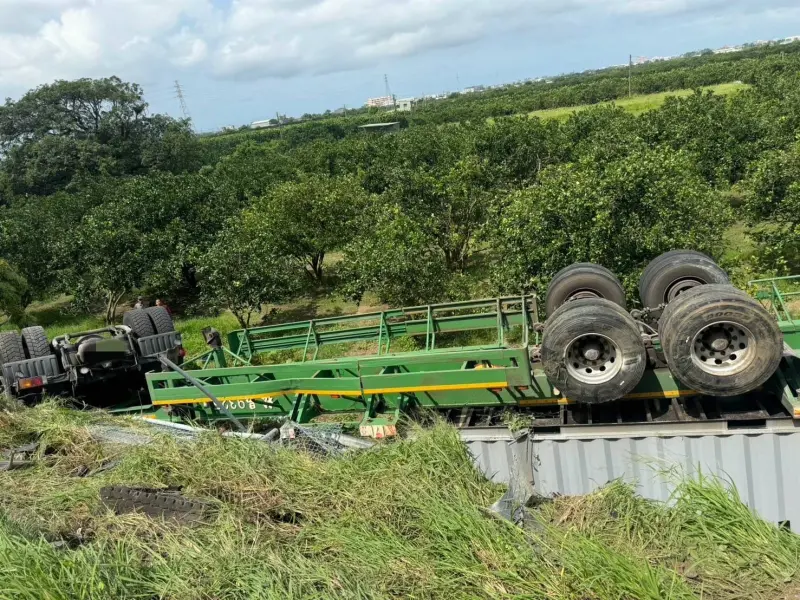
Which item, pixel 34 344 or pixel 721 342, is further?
pixel 34 344

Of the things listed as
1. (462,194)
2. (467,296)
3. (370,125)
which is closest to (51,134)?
(370,125)

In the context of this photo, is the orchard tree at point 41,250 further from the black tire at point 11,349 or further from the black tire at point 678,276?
the black tire at point 678,276

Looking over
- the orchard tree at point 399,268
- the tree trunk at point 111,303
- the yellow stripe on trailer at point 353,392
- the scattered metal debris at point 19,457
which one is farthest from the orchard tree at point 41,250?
the yellow stripe on trailer at point 353,392

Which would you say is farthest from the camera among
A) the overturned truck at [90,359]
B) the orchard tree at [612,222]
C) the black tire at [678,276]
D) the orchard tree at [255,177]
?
the orchard tree at [255,177]

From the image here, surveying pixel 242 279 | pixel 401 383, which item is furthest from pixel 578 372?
pixel 242 279

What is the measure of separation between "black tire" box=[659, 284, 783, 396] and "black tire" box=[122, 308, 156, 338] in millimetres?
6505

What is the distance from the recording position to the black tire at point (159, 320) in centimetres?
833

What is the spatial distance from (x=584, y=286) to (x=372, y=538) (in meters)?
3.64

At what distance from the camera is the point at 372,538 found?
13.3 ft

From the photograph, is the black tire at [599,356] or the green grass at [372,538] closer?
the green grass at [372,538]

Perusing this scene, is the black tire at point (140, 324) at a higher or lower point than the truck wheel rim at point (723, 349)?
higher

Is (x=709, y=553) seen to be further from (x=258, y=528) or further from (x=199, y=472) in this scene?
(x=199, y=472)

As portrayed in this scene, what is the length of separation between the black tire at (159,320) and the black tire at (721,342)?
254 inches

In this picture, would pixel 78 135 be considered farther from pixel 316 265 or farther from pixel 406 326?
pixel 406 326
